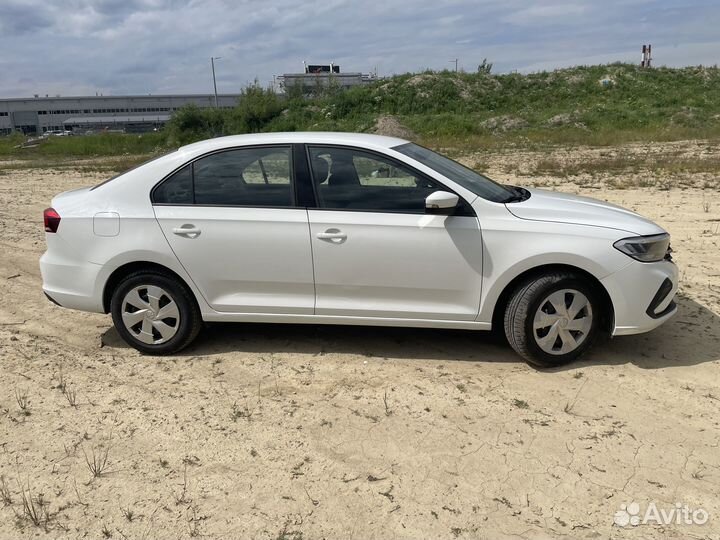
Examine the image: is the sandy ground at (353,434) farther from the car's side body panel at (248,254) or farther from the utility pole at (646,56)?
the utility pole at (646,56)

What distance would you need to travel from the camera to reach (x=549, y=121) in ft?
96.7

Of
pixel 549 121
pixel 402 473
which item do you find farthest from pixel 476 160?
pixel 402 473

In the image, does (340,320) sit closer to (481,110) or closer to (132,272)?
(132,272)

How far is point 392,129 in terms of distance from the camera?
29.3 m

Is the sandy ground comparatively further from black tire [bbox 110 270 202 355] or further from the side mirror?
the side mirror

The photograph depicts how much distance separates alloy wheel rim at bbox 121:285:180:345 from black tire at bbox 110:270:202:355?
0.02m

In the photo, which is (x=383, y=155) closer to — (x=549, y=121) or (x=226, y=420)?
(x=226, y=420)

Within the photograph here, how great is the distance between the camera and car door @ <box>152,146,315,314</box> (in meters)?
4.18

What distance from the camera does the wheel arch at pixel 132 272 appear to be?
14.3 feet

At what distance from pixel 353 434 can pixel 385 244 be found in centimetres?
135

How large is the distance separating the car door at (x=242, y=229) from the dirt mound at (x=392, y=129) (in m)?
24.7
